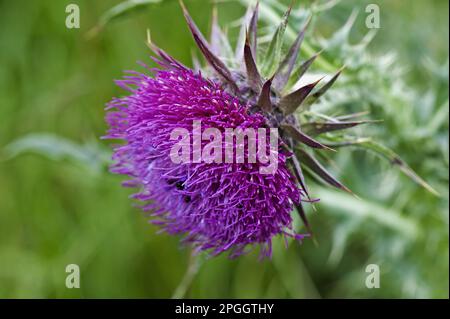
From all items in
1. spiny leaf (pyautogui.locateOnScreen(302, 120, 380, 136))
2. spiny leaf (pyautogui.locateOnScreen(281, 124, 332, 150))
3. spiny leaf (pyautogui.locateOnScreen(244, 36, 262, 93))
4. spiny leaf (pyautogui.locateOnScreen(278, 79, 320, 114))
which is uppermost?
spiny leaf (pyautogui.locateOnScreen(244, 36, 262, 93))

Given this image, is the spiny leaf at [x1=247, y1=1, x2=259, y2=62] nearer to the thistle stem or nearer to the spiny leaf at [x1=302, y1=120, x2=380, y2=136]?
the spiny leaf at [x1=302, y1=120, x2=380, y2=136]

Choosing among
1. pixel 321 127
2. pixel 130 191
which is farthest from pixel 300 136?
pixel 130 191

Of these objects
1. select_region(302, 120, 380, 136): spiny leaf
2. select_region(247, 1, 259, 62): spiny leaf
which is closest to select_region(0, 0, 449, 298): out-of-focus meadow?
select_region(302, 120, 380, 136): spiny leaf

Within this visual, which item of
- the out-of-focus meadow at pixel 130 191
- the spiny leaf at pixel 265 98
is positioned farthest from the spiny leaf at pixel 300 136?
the out-of-focus meadow at pixel 130 191

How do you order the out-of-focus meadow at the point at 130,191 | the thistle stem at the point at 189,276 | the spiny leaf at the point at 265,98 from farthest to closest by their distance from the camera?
the out-of-focus meadow at the point at 130,191, the thistle stem at the point at 189,276, the spiny leaf at the point at 265,98

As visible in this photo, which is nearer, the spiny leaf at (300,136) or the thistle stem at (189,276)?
the spiny leaf at (300,136)

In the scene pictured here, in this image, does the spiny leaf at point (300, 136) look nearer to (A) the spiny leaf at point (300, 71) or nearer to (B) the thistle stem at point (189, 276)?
(A) the spiny leaf at point (300, 71)
